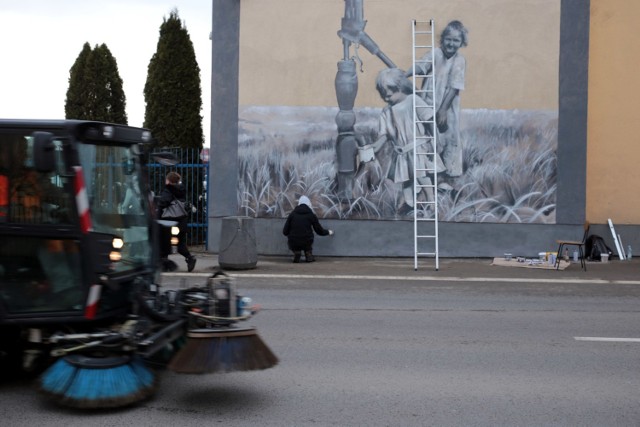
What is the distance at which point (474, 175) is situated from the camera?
17766mm

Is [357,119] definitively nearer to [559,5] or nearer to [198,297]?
[559,5]

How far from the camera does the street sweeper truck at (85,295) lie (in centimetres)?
561

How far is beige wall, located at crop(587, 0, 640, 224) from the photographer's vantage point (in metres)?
17.8

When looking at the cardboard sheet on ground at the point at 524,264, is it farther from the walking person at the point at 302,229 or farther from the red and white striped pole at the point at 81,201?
the red and white striped pole at the point at 81,201

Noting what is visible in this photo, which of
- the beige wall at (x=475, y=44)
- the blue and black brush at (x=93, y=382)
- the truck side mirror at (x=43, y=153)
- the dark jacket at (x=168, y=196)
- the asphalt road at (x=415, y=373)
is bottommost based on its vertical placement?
the asphalt road at (x=415, y=373)

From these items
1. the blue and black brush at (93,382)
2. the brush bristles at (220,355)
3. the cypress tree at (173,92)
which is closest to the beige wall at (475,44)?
the cypress tree at (173,92)

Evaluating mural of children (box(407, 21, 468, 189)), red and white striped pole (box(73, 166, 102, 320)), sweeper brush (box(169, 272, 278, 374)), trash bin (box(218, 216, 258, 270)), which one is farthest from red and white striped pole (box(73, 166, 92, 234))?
mural of children (box(407, 21, 468, 189))

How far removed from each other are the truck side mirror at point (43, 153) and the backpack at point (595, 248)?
14.6m

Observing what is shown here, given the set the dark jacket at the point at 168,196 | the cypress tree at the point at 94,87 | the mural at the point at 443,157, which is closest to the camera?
the dark jacket at the point at 168,196

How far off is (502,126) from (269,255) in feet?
20.1

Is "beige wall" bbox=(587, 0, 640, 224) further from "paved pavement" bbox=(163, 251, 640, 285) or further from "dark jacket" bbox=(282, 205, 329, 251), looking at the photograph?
"dark jacket" bbox=(282, 205, 329, 251)

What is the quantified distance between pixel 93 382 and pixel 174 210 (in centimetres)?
845

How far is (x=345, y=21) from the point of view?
1794 cm

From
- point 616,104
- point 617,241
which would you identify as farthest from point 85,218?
A: point 616,104
